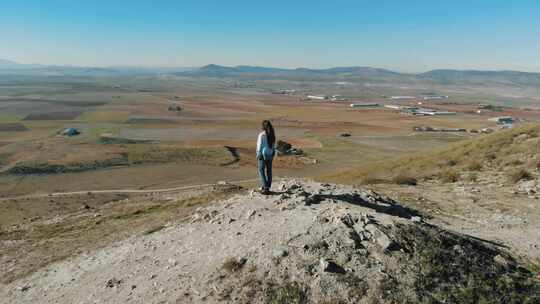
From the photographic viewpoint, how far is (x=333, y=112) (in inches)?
5005

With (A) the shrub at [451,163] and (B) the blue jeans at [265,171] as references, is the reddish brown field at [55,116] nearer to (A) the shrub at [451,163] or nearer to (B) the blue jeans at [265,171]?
(A) the shrub at [451,163]

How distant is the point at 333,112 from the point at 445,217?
114935 millimetres

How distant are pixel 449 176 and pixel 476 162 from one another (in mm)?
2481

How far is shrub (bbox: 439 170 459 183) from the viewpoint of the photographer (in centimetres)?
1938

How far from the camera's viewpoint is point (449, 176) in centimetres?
1967

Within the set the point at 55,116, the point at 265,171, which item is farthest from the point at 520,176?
the point at 55,116

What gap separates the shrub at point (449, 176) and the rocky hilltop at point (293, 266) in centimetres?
906

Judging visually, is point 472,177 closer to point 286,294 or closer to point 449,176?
point 449,176

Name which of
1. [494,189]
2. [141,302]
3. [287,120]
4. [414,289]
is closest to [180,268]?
[141,302]

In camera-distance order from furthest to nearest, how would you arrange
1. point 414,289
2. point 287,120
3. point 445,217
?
point 287,120, point 445,217, point 414,289

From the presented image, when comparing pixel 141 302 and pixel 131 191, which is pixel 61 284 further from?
pixel 131 191

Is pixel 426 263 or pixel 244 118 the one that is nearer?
pixel 426 263

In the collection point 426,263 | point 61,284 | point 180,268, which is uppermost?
point 426,263

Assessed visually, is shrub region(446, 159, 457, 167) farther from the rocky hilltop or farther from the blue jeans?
the blue jeans
